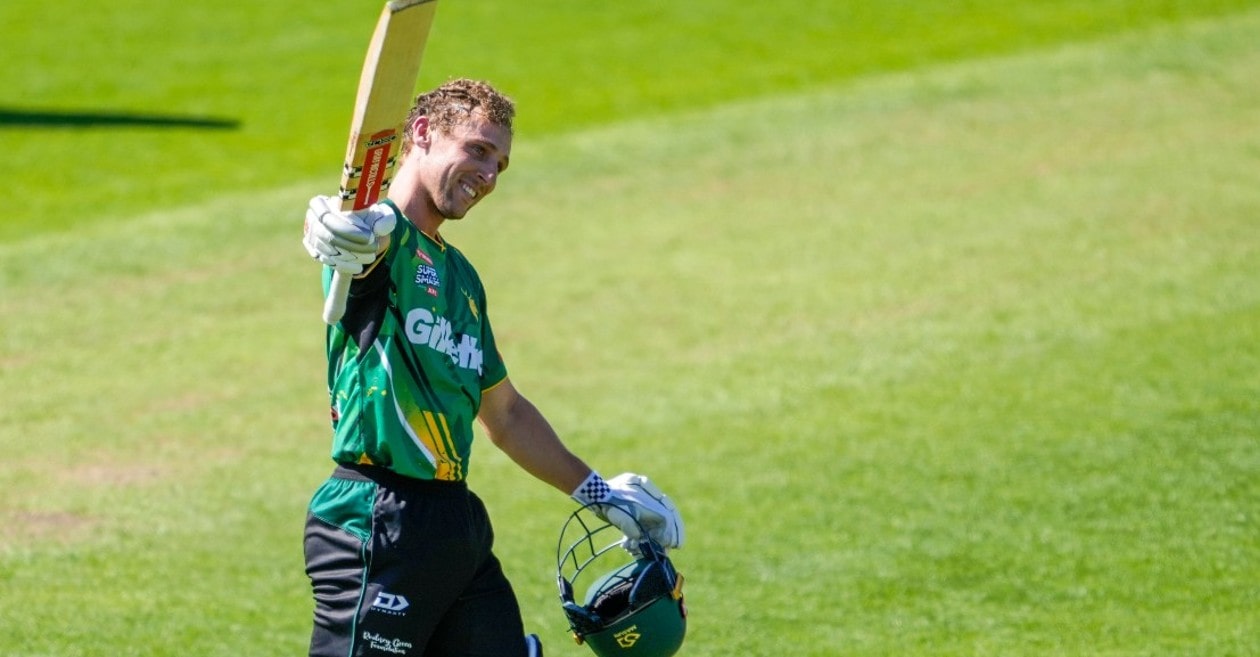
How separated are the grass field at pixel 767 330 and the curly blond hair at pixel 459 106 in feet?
9.62

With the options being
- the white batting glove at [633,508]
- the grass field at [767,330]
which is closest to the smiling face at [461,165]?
the white batting glove at [633,508]

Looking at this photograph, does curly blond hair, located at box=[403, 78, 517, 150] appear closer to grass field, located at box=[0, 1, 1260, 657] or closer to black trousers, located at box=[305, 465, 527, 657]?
black trousers, located at box=[305, 465, 527, 657]

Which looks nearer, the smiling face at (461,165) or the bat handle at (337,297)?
the bat handle at (337,297)

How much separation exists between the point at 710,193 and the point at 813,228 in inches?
45.6

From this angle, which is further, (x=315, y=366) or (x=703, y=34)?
(x=703, y=34)

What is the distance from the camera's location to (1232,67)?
52.7ft

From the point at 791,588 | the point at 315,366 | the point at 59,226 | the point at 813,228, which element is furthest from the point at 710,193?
the point at 791,588

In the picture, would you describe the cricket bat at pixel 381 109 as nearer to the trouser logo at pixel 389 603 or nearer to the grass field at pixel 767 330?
the trouser logo at pixel 389 603

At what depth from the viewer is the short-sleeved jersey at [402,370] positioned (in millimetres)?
4648

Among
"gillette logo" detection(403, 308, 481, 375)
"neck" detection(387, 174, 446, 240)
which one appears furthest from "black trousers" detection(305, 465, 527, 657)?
"neck" detection(387, 174, 446, 240)

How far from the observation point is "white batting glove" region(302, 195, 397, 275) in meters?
4.25

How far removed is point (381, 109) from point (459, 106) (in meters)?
0.49

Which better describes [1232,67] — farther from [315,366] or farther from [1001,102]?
[315,366]

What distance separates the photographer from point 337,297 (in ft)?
14.7
